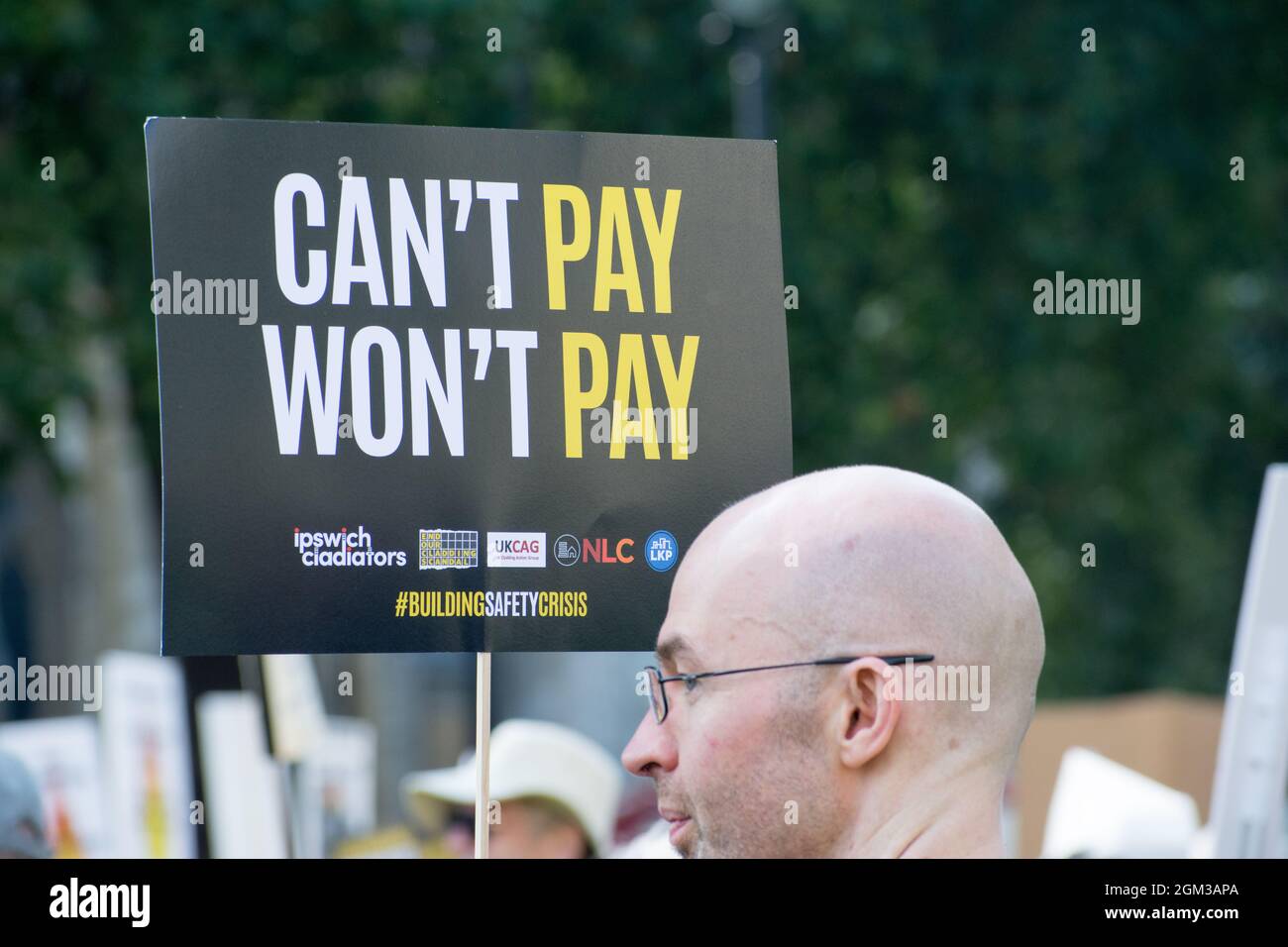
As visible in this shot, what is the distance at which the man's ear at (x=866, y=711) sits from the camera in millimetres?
2355

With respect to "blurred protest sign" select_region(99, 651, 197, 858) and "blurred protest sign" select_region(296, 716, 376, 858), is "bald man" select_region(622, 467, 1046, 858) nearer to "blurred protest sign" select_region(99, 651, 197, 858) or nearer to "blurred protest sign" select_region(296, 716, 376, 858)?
"blurred protest sign" select_region(99, 651, 197, 858)

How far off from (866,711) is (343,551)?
0.72 m

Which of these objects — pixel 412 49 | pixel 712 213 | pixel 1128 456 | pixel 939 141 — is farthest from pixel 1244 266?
pixel 712 213

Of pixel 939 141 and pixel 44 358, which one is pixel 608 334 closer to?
pixel 44 358

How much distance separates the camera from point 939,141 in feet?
44.1

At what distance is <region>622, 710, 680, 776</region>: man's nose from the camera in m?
2.53

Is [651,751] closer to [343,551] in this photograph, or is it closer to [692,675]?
[692,675]

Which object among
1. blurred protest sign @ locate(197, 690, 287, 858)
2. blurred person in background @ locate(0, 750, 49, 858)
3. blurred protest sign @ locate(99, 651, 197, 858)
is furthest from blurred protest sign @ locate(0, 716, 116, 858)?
blurred person in background @ locate(0, 750, 49, 858)

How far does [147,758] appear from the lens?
6.10m

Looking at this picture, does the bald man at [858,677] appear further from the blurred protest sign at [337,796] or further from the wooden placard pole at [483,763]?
the blurred protest sign at [337,796]

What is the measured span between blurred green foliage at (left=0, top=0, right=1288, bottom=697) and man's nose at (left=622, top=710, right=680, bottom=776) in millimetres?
8243

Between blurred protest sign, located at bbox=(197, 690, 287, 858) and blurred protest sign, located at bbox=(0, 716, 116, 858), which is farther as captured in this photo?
blurred protest sign, located at bbox=(0, 716, 116, 858)

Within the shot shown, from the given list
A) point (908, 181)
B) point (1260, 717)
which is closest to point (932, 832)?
point (1260, 717)

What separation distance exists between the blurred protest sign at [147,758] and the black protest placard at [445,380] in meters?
3.48
